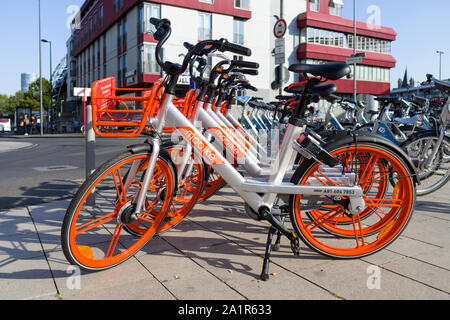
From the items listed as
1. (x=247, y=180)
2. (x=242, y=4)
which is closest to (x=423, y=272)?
(x=247, y=180)

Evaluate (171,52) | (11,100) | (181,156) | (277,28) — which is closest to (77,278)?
(181,156)

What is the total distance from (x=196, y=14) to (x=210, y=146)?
29.3m

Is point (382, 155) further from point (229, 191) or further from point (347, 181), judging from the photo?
point (229, 191)

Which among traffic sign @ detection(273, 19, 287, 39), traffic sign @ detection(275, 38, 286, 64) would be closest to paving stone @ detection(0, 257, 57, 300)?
traffic sign @ detection(275, 38, 286, 64)

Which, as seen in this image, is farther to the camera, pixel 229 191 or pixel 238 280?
pixel 229 191

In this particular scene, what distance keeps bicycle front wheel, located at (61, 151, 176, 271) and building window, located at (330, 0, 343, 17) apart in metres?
42.1

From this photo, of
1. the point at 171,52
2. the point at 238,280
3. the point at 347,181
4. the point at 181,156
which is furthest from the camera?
the point at 171,52

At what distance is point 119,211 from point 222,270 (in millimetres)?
810

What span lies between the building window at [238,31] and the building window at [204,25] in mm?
2479

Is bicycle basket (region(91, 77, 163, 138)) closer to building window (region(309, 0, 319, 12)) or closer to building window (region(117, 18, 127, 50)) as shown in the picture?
building window (region(117, 18, 127, 50))

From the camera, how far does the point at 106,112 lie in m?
2.55

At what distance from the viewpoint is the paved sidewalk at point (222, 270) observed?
222cm

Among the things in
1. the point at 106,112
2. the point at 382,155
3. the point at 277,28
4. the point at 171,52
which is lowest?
the point at 382,155
